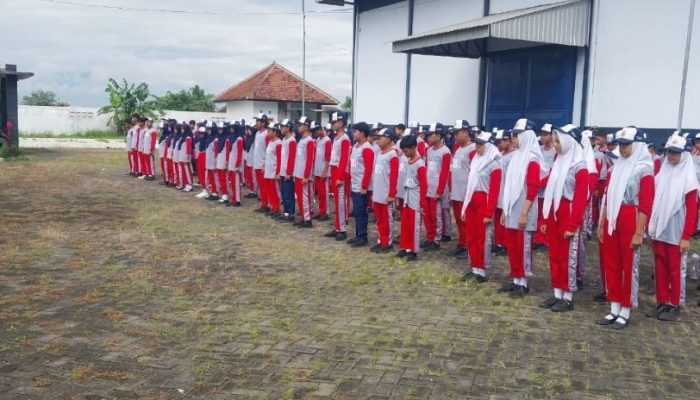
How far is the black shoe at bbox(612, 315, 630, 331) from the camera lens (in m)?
5.69

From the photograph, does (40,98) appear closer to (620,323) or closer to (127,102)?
(127,102)

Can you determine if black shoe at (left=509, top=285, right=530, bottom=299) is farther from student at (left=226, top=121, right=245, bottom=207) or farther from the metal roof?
student at (left=226, top=121, right=245, bottom=207)

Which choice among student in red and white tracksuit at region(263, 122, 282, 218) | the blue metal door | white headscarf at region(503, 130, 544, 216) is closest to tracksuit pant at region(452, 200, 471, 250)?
white headscarf at region(503, 130, 544, 216)

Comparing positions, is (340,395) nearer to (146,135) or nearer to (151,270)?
(151,270)

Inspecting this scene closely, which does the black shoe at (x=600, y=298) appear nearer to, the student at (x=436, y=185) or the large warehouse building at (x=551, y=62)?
the student at (x=436, y=185)

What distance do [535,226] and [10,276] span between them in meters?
5.99

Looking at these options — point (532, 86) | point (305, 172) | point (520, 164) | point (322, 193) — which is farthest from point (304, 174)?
point (532, 86)

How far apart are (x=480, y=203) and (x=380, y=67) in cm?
1339

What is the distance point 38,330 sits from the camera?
17.4 feet

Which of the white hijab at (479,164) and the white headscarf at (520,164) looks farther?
the white hijab at (479,164)

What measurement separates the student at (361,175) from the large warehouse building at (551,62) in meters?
4.36

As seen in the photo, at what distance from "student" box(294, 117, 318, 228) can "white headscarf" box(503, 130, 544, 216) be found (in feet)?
15.6

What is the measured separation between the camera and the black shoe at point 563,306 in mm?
6164

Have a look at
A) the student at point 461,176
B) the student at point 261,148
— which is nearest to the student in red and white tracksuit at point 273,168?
the student at point 261,148
